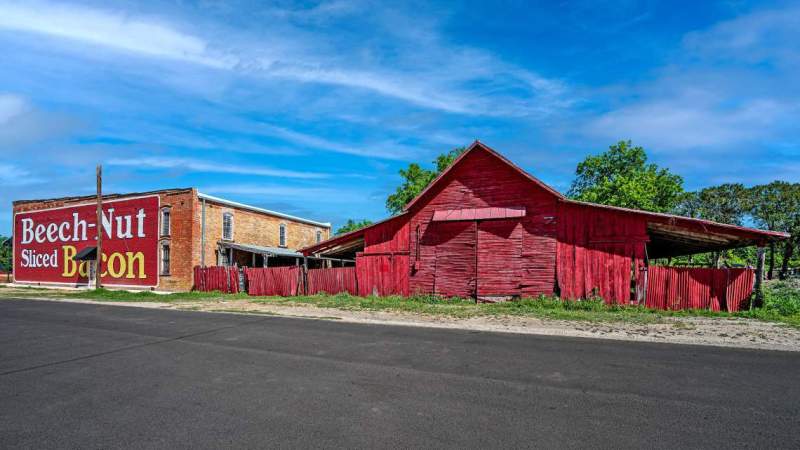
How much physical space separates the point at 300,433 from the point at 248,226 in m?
32.9

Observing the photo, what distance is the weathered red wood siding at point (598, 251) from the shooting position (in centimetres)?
1778

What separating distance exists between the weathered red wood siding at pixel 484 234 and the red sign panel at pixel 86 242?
21315 mm

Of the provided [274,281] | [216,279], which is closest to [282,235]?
[216,279]

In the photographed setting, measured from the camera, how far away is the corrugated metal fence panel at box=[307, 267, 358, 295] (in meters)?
23.3

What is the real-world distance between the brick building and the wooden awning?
1521 cm

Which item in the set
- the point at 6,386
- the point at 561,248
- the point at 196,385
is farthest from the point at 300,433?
the point at 561,248

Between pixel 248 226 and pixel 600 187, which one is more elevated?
pixel 600 187

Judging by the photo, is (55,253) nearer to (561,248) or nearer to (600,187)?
(561,248)

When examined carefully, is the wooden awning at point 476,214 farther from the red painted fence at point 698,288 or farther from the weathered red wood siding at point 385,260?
the red painted fence at point 698,288

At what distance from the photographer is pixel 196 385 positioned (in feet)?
20.9

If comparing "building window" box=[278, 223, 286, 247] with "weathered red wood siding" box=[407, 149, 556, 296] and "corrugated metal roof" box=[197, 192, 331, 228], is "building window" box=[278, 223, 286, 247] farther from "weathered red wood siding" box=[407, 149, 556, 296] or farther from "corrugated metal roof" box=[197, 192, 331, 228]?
"weathered red wood siding" box=[407, 149, 556, 296]

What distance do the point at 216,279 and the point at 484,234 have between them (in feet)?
60.1

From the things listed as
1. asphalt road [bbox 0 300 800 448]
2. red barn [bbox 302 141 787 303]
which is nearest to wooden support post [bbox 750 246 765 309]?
red barn [bbox 302 141 787 303]

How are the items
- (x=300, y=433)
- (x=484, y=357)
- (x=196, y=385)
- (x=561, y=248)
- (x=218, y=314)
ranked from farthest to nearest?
1. (x=561, y=248)
2. (x=218, y=314)
3. (x=484, y=357)
4. (x=196, y=385)
5. (x=300, y=433)
